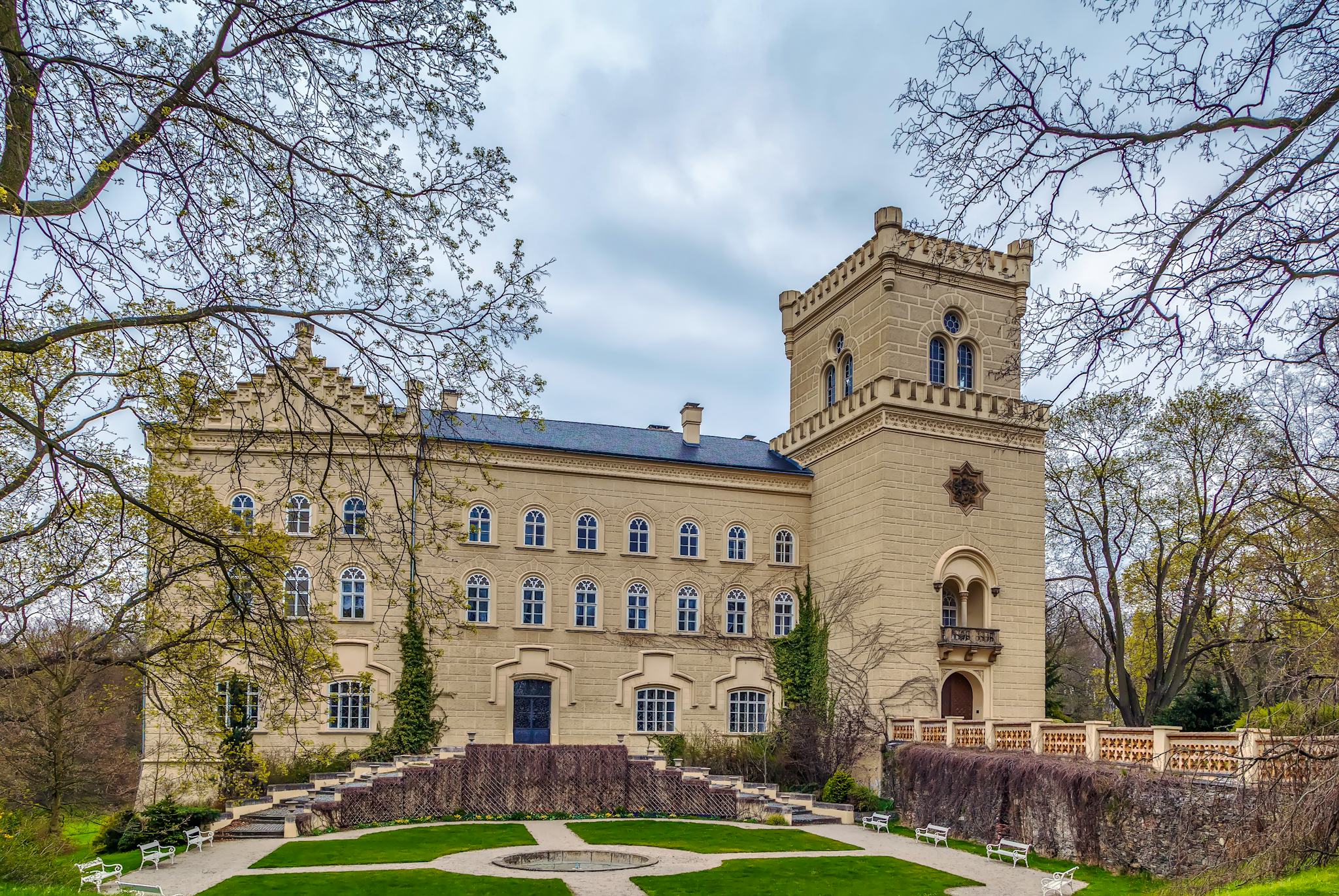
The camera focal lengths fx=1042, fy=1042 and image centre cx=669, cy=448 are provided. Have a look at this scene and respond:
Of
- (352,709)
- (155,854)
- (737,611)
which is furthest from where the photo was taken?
(737,611)

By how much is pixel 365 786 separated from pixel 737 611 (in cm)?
1329

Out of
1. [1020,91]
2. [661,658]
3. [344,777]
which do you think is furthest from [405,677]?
[1020,91]

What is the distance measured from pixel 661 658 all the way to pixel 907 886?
15653 millimetres

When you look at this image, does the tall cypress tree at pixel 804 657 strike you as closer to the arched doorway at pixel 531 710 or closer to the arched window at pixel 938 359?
the arched doorway at pixel 531 710

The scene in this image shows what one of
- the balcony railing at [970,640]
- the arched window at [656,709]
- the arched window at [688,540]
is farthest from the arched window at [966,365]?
the arched window at [656,709]

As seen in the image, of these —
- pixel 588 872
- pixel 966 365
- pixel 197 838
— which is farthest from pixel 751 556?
pixel 197 838

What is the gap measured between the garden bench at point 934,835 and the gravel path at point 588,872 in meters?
0.26

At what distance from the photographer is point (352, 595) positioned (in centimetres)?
2988

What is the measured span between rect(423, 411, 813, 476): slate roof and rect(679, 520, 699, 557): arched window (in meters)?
2.04

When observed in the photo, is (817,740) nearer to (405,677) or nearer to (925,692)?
(925,692)

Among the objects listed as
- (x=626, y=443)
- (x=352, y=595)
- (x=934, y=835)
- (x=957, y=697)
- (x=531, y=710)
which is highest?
(x=626, y=443)

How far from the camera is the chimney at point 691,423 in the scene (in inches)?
1415

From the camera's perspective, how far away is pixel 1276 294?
24.9 feet

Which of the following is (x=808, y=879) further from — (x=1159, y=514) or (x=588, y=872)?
(x=1159, y=514)
